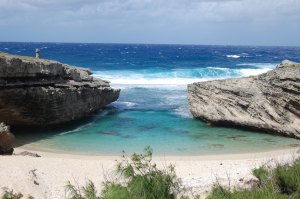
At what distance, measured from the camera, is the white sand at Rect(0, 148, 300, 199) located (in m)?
14.0

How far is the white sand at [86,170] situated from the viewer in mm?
13977

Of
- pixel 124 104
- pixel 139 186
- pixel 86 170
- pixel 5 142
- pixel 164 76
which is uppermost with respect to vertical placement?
pixel 139 186

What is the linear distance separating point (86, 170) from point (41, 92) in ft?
28.5

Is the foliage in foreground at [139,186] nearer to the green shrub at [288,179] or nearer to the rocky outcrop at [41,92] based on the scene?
the green shrub at [288,179]

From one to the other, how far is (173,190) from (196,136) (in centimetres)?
1615

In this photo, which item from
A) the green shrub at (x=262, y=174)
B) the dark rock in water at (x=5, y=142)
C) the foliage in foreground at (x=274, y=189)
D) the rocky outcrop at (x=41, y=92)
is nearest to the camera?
the foliage in foreground at (x=274, y=189)

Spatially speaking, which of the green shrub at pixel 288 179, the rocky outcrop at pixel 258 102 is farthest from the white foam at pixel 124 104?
the green shrub at pixel 288 179

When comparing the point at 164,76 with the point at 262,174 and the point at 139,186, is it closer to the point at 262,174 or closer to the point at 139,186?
the point at 262,174

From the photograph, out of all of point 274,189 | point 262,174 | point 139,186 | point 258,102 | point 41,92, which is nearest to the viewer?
point 139,186

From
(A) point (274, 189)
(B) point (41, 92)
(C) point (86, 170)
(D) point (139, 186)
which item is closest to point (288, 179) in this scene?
(A) point (274, 189)

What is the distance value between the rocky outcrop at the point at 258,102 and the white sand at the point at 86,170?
11.6ft

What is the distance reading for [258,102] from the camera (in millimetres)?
24922

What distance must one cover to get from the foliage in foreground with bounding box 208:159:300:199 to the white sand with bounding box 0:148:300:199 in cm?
306

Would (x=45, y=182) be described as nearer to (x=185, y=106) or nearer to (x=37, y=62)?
(x=37, y=62)
